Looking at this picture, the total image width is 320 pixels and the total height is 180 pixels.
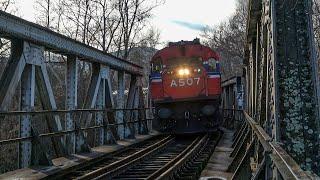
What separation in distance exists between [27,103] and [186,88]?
959 cm

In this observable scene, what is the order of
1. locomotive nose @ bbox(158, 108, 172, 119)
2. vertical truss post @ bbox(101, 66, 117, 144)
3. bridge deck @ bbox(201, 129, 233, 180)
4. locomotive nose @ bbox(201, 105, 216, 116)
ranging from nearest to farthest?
bridge deck @ bbox(201, 129, 233, 180)
vertical truss post @ bbox(101, 66, 117, 144)
locomotive nose @ bbox(201, 105, 216, 116)
locomotive nose @ bbox(158, 108, 172, 119)

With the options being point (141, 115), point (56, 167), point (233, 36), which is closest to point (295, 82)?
point (56, 167)

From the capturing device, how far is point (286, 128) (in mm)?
3930

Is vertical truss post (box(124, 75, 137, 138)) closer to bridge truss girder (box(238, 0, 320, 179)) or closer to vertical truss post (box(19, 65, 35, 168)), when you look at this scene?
vertical truss post (box(19, 65, 35, 168))

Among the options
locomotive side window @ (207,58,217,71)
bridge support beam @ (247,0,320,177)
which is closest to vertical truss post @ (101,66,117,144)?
locomotive side window @ (207,58,217,71)

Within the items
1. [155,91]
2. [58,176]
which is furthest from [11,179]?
[155,91]

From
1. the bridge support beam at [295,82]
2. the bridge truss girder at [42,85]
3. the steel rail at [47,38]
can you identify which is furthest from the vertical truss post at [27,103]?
the bridge support beam at [295,82]

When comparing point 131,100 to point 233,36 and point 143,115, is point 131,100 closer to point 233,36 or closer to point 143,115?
point 143,115

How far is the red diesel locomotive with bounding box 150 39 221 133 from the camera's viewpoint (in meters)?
17.5

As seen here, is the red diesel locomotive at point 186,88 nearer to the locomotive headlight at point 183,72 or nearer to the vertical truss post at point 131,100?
the locomotive headlight at point 183,72

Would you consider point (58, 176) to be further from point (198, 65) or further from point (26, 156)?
point (198, 65)

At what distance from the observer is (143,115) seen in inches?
781

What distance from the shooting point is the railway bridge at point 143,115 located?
3.96 metres

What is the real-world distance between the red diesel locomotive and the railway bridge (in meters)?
1.03
